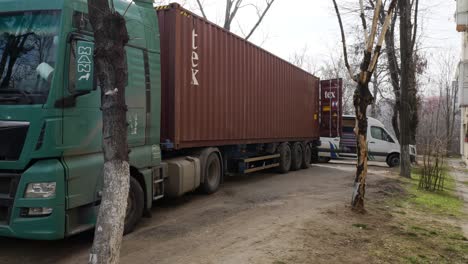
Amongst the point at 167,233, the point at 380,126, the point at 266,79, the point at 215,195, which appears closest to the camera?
the point at 167,233

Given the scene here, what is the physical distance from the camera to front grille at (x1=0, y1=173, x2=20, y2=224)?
432 centimetres

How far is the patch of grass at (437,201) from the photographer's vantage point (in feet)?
27.4

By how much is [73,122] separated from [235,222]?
3.00m

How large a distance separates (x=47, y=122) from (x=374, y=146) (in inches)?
632

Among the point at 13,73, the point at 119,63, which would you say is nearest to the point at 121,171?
the point at 119,63

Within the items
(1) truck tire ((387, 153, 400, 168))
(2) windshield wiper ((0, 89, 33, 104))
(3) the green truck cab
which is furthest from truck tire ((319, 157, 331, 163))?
(2) windshield wiper ((0, 89, 33, 104))

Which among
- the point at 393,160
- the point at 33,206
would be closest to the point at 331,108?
the point at 393,160

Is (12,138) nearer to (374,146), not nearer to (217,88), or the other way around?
(217,88)

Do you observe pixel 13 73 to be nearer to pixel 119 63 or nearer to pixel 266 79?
pixel 119 63

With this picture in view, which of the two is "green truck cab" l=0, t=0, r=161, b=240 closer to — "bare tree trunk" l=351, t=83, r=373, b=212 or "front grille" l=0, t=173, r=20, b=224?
"front grille" l=0, t=173, r=20, b=224

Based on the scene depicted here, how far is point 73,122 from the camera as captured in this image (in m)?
4.70

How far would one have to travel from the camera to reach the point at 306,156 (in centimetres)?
1570

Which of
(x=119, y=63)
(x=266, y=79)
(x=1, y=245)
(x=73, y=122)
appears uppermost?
(x=266, y=79)

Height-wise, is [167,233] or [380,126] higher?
[380,126]
